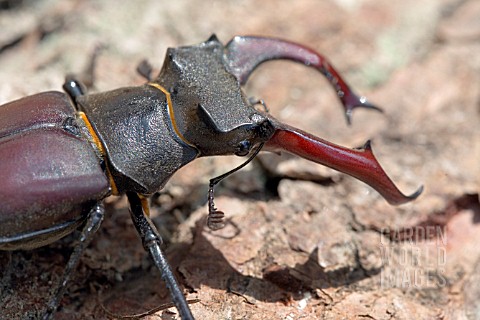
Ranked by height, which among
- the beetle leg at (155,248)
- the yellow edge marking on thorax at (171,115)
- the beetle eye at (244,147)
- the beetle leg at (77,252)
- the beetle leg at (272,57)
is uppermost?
→ the beetle leg at (272,57)

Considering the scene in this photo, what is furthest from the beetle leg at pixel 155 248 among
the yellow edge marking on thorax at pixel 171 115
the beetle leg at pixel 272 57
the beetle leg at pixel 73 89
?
the beetle leg at pixel 272 57

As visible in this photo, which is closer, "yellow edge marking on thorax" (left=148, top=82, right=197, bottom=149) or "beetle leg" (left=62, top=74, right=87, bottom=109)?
"yellow edge marking on thorax" (left=148, top=82, right=197, bottom=149)

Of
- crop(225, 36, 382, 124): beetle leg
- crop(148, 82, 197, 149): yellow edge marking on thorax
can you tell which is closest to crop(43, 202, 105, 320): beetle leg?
crop(148, 82, 197, 149): yellow edge marking on thorax

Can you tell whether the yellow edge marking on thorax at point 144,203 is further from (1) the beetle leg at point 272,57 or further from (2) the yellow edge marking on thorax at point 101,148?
(1) the beetle leg at point 272,57

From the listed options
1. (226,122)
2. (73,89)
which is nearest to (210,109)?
(226,122)

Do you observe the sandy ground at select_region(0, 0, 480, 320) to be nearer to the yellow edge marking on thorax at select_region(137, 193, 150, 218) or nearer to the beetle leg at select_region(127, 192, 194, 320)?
the beetle leg at select_region(127, 192, 194, 320)

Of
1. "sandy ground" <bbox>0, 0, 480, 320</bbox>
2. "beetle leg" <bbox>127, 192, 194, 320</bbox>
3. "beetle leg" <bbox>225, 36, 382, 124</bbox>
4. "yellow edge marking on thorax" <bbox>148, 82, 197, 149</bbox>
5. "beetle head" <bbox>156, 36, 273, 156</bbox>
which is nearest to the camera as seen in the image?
"beetle leg" <bbox>127, 192, 194, 320</bbox>

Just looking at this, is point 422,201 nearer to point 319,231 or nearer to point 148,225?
point 319,231
